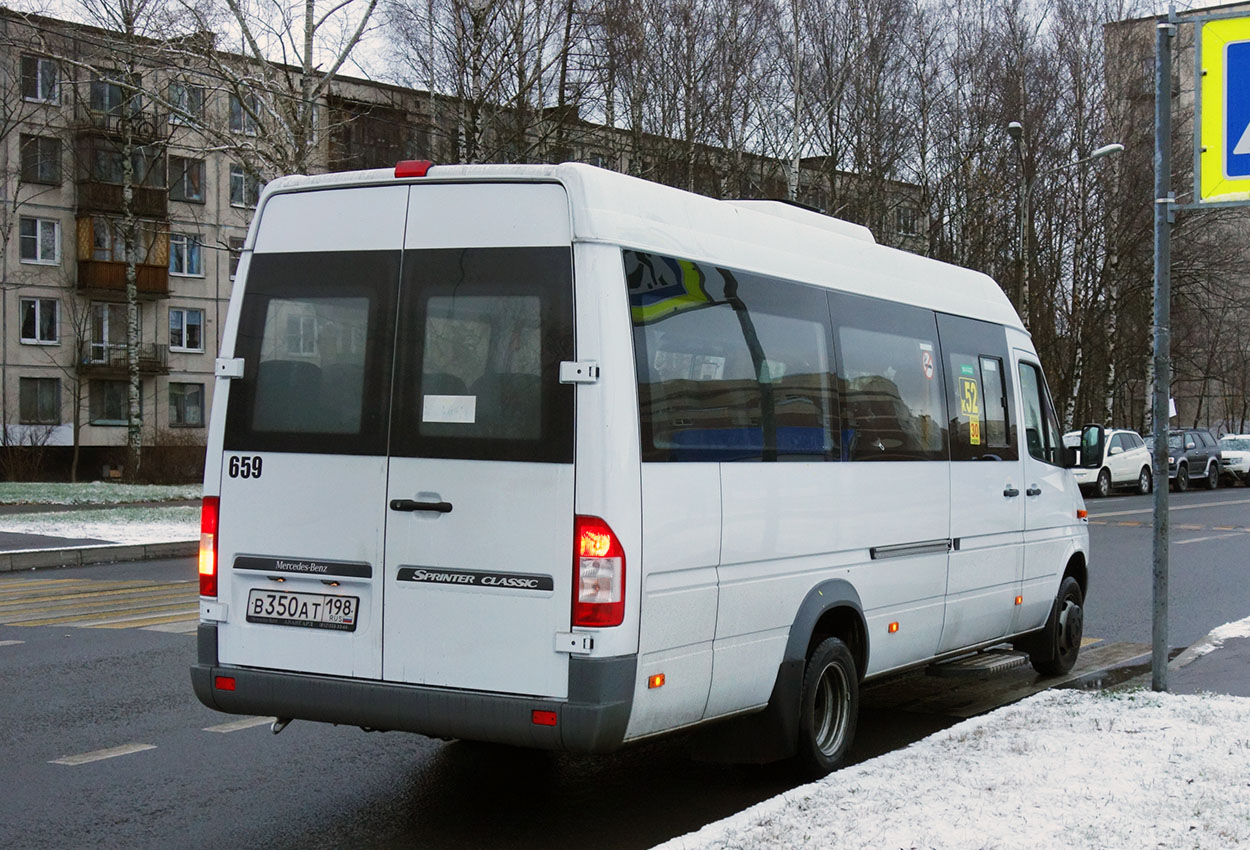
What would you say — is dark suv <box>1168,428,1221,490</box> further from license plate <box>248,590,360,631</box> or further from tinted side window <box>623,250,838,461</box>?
license plate <box>248,590,360,631</box>

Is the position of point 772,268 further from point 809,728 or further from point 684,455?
point 809,728

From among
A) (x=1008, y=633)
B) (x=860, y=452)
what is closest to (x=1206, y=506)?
(x=1008, y=633)

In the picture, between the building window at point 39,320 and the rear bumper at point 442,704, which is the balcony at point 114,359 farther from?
the rear bumper at point 442,704

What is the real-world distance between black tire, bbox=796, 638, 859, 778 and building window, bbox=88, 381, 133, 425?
49.0 meters

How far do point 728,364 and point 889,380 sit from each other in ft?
5.40

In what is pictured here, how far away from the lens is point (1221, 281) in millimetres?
46781

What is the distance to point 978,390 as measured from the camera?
326 inches

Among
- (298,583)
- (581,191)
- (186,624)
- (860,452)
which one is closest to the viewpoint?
(581,191)

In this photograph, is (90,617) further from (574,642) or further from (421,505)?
(574,642)

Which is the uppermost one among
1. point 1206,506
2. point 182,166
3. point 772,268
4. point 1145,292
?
point 182,166

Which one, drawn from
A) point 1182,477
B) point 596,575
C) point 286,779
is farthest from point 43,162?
point 596,575

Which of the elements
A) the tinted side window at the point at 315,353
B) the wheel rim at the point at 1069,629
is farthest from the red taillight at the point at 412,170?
the wheel rim at the point at 1069,629

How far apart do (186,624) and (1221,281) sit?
43568 millimetres

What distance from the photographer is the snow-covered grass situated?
26609 mm
